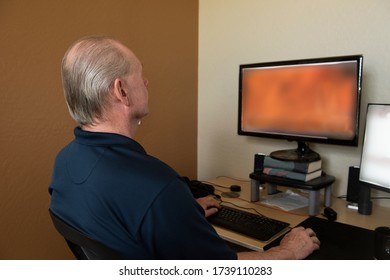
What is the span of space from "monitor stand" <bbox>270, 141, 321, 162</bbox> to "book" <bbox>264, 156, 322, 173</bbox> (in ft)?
0.06

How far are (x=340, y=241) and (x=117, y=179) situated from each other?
899 millimetres

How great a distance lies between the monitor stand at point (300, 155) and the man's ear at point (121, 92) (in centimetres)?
93

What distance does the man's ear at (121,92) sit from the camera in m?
0.91

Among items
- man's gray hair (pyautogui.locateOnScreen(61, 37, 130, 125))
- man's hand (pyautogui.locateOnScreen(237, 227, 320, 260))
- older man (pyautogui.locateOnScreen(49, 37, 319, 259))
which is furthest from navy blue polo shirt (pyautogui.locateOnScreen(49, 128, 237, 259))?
man's hand (pyautogui.locateOnScreen(237, 227, 320, 260))

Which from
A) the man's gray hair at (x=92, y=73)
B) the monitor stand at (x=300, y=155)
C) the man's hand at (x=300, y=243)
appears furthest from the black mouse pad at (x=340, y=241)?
the man's gray hair at (x=92, y=73)

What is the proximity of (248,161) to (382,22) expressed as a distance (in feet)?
3.59

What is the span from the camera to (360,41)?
1.62m

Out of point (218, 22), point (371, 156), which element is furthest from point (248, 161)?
point (218, 22)

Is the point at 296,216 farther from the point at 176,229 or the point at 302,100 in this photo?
the point at 176,229

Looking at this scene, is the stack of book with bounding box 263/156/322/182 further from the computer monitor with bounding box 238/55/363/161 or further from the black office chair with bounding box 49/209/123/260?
the black office chair with bounding box 49/209/123/260

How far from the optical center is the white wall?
1589 millimetres

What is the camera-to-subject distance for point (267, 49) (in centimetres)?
197

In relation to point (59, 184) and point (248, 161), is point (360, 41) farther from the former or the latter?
point (59, 184)

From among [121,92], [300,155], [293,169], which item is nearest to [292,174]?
[293,169]
